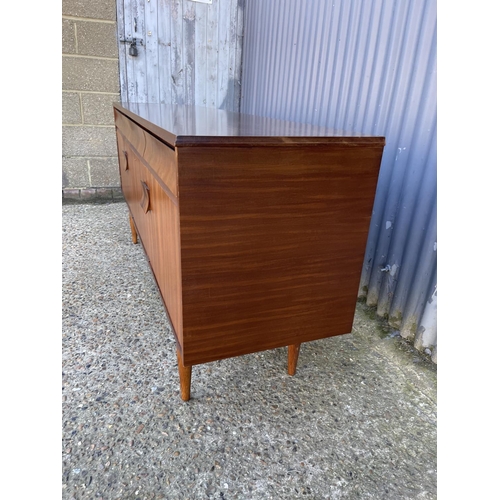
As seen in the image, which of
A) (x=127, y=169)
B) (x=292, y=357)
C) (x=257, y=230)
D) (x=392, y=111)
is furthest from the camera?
(x=127, y=169)

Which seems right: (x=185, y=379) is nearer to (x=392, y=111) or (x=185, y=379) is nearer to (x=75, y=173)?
(x=392, y=111)

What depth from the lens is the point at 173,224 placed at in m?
0.93

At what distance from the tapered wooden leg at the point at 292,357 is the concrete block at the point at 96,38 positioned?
258cm

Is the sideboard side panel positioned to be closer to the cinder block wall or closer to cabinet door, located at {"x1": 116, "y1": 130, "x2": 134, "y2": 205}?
cabinet door, located at {"x1": 116, "y1": 130, "x2": 134, "y2": 205}

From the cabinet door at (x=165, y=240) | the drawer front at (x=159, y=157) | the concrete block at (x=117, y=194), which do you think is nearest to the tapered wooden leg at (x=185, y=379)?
the cabinet door at (x=165, y=240)

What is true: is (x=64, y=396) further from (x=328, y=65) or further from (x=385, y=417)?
(x=328, y=65)

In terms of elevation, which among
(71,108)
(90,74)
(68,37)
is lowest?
(71,108)

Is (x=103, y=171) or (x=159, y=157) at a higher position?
(x=159, y=157)

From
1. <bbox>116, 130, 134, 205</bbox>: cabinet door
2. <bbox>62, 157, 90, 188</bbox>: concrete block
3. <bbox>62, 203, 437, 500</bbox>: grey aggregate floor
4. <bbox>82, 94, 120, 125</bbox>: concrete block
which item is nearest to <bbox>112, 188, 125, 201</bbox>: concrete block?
<bbox>62, 157, 90, 188</bbox>: concrete block

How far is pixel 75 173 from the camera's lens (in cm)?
300

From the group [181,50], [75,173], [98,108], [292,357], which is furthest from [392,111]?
[75,173]

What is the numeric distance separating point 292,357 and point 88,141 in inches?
97.2

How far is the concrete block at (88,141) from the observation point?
2887 mm

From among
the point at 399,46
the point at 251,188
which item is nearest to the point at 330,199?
the point at 251,188
